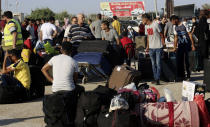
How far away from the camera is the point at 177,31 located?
11336 millimetres

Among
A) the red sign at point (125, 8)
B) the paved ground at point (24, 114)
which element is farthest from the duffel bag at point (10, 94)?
the red sign at point (125, 8)

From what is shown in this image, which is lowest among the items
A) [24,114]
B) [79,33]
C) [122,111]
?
[24,114]

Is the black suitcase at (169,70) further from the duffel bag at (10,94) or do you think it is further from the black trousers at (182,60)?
the duffel bag at (10,94)

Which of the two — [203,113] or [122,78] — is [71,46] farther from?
[122,78]

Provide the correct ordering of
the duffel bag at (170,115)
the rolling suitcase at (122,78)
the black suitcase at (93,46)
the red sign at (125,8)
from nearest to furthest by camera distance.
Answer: the duffel bag at (170,115), the rolling suitcase at (122,78), the black suitcase at (93,46), the red sign at (125,8)

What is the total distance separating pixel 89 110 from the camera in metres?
6.60

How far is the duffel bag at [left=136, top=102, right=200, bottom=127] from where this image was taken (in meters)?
6.36

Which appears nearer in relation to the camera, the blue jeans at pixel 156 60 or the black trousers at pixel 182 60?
the blue jeans at pixel 156 60

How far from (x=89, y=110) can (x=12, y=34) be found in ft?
16.0

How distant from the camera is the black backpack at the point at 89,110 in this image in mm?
6598

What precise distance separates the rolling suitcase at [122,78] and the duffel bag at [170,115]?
112 inches

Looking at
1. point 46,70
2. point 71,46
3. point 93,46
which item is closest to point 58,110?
point 46,70

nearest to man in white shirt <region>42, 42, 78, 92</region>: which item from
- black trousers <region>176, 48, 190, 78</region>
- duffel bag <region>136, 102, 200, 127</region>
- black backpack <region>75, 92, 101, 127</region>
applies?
black backpack <region>75, 92, 101, 127</region>

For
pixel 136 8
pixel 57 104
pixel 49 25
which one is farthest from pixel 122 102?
pixel 136 8
